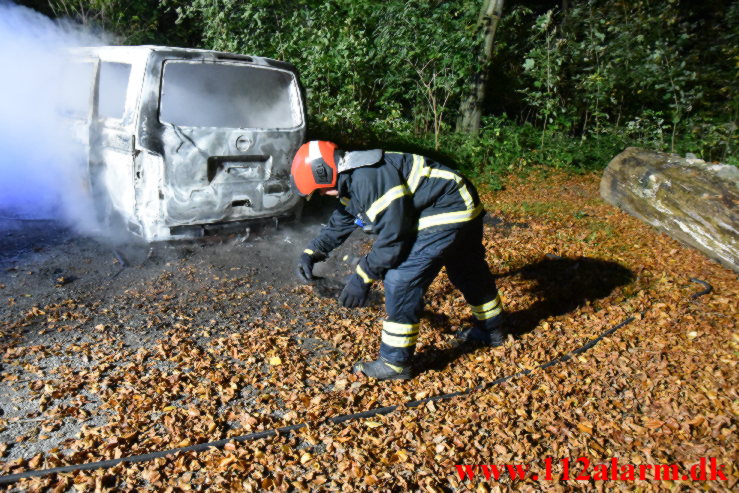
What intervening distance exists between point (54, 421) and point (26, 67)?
22.0 feet

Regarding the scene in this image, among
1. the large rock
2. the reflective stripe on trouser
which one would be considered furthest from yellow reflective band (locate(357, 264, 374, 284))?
the large rock

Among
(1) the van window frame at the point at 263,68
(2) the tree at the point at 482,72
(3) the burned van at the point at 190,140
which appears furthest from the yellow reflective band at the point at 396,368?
(2) the tree at the point at 482,72

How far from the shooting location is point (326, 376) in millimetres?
3533

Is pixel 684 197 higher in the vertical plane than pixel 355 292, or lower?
higher

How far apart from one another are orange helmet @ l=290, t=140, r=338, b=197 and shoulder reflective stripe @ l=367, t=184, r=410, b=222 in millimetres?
319

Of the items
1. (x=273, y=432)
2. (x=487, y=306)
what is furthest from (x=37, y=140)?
(x=487, y=306)

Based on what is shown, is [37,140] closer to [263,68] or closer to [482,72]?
[263,68]

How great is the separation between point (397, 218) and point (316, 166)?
619 mm

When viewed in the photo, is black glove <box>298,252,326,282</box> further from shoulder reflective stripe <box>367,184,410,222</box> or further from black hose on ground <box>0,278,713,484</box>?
black hose on ground <box>0,278,713,484</box>

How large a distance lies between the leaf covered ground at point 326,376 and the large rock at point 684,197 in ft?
1.71

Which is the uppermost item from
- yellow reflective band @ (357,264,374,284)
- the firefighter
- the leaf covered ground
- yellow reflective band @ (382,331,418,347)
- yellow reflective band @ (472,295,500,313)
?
the firefighter

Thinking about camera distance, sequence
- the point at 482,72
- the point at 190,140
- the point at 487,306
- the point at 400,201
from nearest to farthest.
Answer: the point at 400,201 < the point at 487,306 < the point at 190,140 < the point at 482,72

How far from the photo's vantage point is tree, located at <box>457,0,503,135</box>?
990cm

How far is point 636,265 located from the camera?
5.59m
